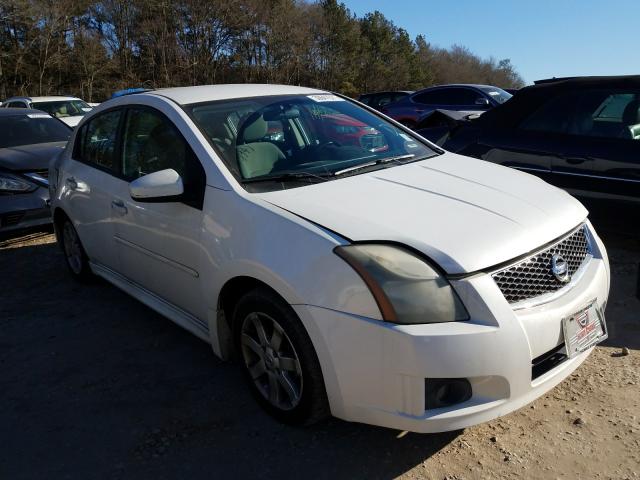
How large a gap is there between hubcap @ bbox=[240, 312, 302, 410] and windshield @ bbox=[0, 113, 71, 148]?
236 inches

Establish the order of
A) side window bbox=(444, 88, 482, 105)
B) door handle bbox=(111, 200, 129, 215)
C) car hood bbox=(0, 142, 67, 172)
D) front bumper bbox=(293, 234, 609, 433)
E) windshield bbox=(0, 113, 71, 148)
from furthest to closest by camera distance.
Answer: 1. side window bbox=(444, 88, 482, 105)
2. windshield bbox=(0, 113, 71, 148)
3. car hood bbox=(0, 142, 67, 172)
4. door handle bbox=(111, 200, 129, 215)
5. front bumper bbox=(293, 234, 609, 433)

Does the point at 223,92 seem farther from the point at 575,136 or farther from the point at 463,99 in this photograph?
the point at 463,99

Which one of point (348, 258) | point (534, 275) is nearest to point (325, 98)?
point (348, 258)

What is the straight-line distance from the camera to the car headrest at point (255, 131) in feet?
10.7

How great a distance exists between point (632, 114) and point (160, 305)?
152 inches

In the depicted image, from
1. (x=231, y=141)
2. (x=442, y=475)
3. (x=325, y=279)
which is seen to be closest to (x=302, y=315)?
(x=325, y=279)

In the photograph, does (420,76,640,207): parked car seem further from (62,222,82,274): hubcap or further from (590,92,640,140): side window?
(62,222,82,274): hubcap

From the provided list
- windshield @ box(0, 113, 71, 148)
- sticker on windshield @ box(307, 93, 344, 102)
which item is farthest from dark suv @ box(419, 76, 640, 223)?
windshield @ box(0, 113, 71, 148)

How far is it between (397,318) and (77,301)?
10.7ft

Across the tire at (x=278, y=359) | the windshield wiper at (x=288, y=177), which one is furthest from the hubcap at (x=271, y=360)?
the windshield wiper at (x=288, y=177)

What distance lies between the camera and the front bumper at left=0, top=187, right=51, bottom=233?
19.9 ft

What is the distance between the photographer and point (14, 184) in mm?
6273

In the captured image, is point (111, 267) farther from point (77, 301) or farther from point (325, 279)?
point (325, 279)

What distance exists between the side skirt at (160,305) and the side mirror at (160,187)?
705 millimetres
